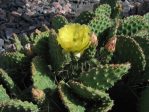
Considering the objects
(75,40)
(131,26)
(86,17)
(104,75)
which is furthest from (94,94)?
(86,17)

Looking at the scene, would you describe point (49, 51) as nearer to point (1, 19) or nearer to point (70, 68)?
point (70, 68)

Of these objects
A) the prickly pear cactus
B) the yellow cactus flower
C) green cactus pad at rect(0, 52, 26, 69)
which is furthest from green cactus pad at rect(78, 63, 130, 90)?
green cactus pad at rect(0, 52, 26, 69)

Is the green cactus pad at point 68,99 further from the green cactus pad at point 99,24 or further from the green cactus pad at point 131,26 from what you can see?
the green cactus pad at point 131,26

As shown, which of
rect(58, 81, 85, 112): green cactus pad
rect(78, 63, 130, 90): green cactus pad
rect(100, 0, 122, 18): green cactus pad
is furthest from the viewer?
rect(100, 0, 122, 18): green cactus pad

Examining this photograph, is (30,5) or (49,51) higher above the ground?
(30,5)

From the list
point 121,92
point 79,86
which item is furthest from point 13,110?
point 121,92

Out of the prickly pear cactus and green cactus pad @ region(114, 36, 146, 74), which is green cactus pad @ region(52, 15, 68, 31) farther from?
green cactus pad @ region(114, 36, 146, 74)

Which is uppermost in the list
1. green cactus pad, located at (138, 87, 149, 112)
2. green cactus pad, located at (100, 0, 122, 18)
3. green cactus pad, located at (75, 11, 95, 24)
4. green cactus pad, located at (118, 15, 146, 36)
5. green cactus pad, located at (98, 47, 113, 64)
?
green cactus pad, located at (100, 0, 122, 18)
